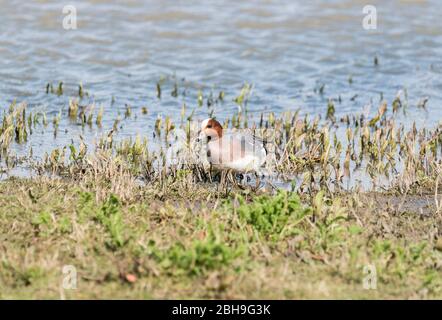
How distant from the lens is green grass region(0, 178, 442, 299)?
14.8 feet

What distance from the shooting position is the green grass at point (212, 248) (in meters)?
4.50

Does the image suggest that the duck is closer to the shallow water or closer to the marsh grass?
the marsh grass

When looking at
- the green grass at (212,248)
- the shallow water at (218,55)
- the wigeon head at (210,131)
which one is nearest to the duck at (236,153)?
the wigeon head at (210,131)

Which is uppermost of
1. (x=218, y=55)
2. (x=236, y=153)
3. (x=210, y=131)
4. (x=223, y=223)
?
(x=218, y=55)

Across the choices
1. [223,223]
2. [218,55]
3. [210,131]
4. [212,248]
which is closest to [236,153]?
[210,131]

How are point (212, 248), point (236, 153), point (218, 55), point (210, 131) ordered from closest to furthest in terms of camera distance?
1. point (212, 248)
2. point (236, 153)
3. point (210, 131)
4. point (218, 55)

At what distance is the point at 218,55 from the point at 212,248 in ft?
23.6

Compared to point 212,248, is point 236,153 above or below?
above

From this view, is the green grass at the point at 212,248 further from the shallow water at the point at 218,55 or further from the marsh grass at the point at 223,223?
the shallow water at the point at 218,55

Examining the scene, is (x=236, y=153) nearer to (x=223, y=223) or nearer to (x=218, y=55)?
(x=223, y=223)

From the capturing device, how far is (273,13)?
42.4 feet

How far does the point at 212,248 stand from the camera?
14.9 feet

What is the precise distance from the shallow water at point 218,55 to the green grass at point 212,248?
313 cm
